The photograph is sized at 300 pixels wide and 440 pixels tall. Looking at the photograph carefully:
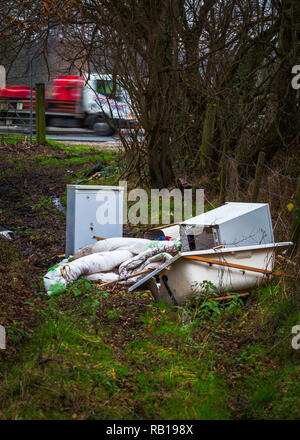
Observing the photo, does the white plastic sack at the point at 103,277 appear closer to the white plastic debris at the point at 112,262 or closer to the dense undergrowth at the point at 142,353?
the white plastic debris at the point at 112,262

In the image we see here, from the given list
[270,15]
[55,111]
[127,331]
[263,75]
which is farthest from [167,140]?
[55,111]

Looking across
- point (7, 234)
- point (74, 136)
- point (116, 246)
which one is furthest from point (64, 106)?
point (116, 246)

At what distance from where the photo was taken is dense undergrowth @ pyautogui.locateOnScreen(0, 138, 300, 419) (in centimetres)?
381

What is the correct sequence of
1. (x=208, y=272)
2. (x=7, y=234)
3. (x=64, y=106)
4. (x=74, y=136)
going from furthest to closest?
(x=64, y=106), (x=74, y=136), (x=7, y=234), (x=208, y=272)

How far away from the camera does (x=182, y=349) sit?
16.2 feet

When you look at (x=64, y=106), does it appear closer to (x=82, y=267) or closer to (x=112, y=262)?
(x=112, y=262)

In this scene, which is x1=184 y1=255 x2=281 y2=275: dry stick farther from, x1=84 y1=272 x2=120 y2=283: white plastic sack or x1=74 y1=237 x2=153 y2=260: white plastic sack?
x1=74 y1=237 x2=153 y2=260: white plastic sack

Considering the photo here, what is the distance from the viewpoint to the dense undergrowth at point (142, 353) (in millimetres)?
3809

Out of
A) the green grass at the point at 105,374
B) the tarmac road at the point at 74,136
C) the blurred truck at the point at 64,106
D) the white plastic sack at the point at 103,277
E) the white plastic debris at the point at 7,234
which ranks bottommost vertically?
the green grass at the point at 105,374

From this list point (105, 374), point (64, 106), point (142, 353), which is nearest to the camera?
point (105, 374)

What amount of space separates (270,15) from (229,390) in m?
7.59

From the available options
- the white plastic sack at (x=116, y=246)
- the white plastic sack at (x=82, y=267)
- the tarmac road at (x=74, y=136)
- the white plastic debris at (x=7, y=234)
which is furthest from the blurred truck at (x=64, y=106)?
the white plastic sack at (x=82, y=267)

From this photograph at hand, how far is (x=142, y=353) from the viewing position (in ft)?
15.9
